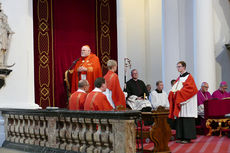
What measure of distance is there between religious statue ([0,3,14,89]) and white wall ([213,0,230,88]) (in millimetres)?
7501

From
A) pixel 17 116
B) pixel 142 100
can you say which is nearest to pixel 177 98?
pixel 142 100

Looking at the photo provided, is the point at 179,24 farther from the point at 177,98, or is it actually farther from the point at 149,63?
the point at 177,98

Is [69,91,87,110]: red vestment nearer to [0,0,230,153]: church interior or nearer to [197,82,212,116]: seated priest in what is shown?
[0,0,230,153]: church interior

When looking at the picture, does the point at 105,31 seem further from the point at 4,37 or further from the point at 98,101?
the point at 98,101

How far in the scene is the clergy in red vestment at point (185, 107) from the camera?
9.05 metres

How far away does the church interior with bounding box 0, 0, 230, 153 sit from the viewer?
276 inches

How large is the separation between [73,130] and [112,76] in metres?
2.27

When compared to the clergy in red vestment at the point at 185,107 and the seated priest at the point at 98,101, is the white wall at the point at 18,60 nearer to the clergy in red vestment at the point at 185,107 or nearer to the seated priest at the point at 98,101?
the seated priest at the point at 98,101

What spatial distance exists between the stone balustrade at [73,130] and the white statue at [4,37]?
1259 millimetres

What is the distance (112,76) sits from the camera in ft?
29.1

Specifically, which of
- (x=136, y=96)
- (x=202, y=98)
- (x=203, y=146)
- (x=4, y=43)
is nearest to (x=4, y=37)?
(x=4, y=43)

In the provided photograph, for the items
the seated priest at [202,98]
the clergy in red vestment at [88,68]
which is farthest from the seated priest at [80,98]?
the seated priest at [202,98]

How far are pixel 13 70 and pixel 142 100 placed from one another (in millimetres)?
3284

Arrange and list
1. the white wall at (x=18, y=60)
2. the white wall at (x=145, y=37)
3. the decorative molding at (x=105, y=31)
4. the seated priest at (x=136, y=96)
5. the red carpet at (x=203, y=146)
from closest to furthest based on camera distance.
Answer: the red carpet at (x=203, y=146) → the white wall at (x=18, y=60) → the seated priest at (x=136, y=96) → the decorative molding at (x=105, y=31) → the white wall at (x=145, y=37)
